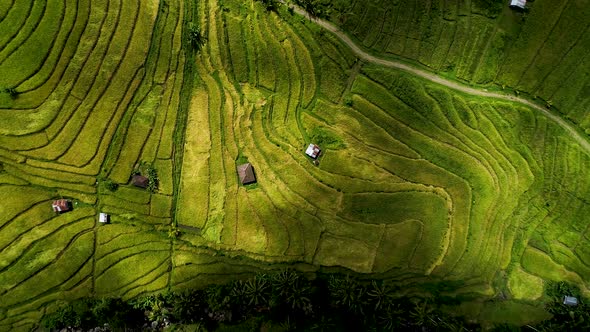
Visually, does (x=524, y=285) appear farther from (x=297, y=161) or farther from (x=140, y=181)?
(x=140, y=181)

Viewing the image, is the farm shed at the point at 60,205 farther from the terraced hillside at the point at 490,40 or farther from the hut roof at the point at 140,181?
the terraced hillside at the point at 490,40

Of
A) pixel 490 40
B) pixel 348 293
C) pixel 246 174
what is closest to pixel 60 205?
pixel 246 174

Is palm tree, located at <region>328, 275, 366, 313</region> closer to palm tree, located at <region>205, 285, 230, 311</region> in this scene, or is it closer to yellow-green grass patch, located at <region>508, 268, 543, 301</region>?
palm tree, located at <region>205, 285, 230, 311</region>

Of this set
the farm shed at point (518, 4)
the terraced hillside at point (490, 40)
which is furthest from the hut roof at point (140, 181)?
the farm shed at point (518, 4)

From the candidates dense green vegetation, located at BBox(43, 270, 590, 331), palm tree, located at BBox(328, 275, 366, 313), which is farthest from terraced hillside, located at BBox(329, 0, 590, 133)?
palm tree, located at BBox(328, 275, 366, 313)

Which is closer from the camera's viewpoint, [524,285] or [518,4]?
[518,4]

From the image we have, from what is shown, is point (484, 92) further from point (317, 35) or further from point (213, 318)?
point (213, 318)

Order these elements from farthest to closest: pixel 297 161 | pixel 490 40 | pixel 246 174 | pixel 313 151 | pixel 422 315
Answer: pixel 490 40 → pixel 297 161 → pixel 313 151 → pixel 246 174 → pixel 422 315
